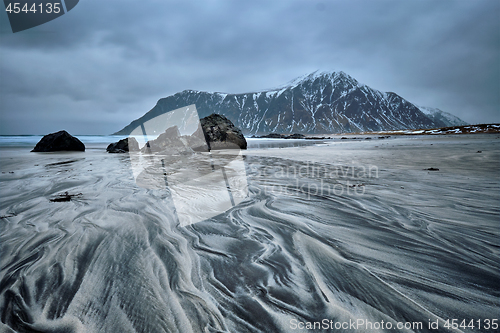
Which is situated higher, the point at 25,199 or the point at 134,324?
the point at 25,199

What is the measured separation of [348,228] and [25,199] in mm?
4859

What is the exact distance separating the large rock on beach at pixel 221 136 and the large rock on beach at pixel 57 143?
9.20 m

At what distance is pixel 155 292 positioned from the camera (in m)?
1.36

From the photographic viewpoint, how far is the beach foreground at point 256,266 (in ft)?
3.84

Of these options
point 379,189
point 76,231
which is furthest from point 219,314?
point 379,189

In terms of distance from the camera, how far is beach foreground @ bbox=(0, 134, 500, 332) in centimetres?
117

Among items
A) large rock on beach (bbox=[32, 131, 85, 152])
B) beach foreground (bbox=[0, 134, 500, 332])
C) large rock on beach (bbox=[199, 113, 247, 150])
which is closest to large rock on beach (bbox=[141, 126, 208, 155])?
large rock on beach (bbox=[199, 113, 247, 150])

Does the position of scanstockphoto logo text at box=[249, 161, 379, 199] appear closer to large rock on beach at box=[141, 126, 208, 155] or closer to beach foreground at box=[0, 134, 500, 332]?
beach foreground at box=[0, 134, 500, 332]

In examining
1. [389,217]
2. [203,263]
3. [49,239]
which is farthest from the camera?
[389,217]

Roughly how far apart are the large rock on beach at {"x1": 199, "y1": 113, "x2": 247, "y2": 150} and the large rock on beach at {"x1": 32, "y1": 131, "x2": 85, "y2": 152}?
920cm

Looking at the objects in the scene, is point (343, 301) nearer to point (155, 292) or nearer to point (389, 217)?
point (155, 292)
